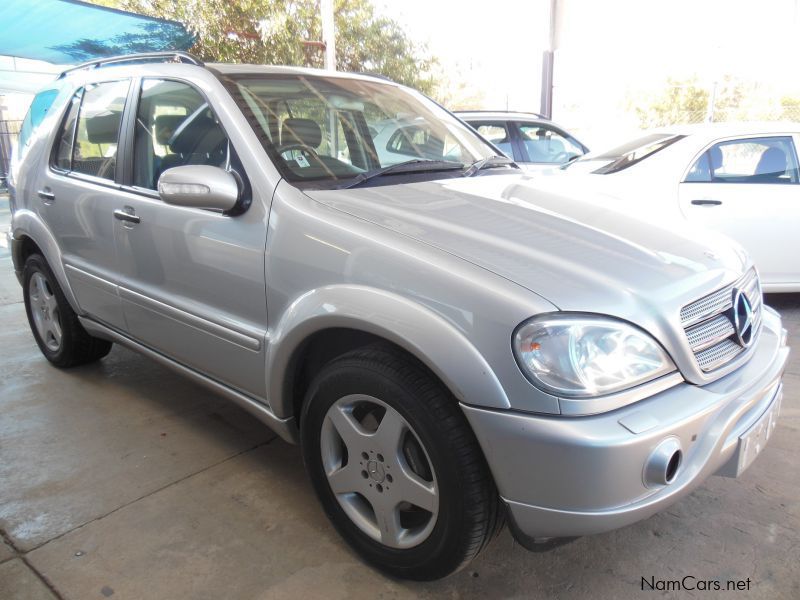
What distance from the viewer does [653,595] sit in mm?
1967

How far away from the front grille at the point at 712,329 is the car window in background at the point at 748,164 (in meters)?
3.05

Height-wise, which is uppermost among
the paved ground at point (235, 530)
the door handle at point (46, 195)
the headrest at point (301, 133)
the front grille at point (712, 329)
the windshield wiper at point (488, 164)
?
the headrest at point (301, 133)

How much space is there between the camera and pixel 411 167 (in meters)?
2.54

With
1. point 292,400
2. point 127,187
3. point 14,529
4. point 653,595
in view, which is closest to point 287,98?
point 127,187

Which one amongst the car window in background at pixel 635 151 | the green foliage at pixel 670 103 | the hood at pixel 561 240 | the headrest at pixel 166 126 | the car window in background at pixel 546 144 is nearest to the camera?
the hood at pixel 561 240

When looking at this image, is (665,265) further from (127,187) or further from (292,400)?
(127,187)

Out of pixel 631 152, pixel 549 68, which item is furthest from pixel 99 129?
pixel 549 68

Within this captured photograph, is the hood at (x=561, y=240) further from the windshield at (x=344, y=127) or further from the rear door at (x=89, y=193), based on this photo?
the rear door at (x=89, y=193)

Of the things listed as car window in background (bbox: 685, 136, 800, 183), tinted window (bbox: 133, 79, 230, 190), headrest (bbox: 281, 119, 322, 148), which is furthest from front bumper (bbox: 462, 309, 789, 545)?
car window in background (bbox: 685, 136, 800, 183)

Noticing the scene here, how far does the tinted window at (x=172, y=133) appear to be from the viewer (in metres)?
2.46

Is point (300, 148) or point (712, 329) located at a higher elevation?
point (300, 148)

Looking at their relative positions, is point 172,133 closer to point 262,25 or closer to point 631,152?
point 631,152

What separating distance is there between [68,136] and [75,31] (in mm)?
8964

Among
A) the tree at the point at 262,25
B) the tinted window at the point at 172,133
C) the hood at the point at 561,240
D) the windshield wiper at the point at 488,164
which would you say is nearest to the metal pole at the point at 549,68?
the tree at the point at 262,25
